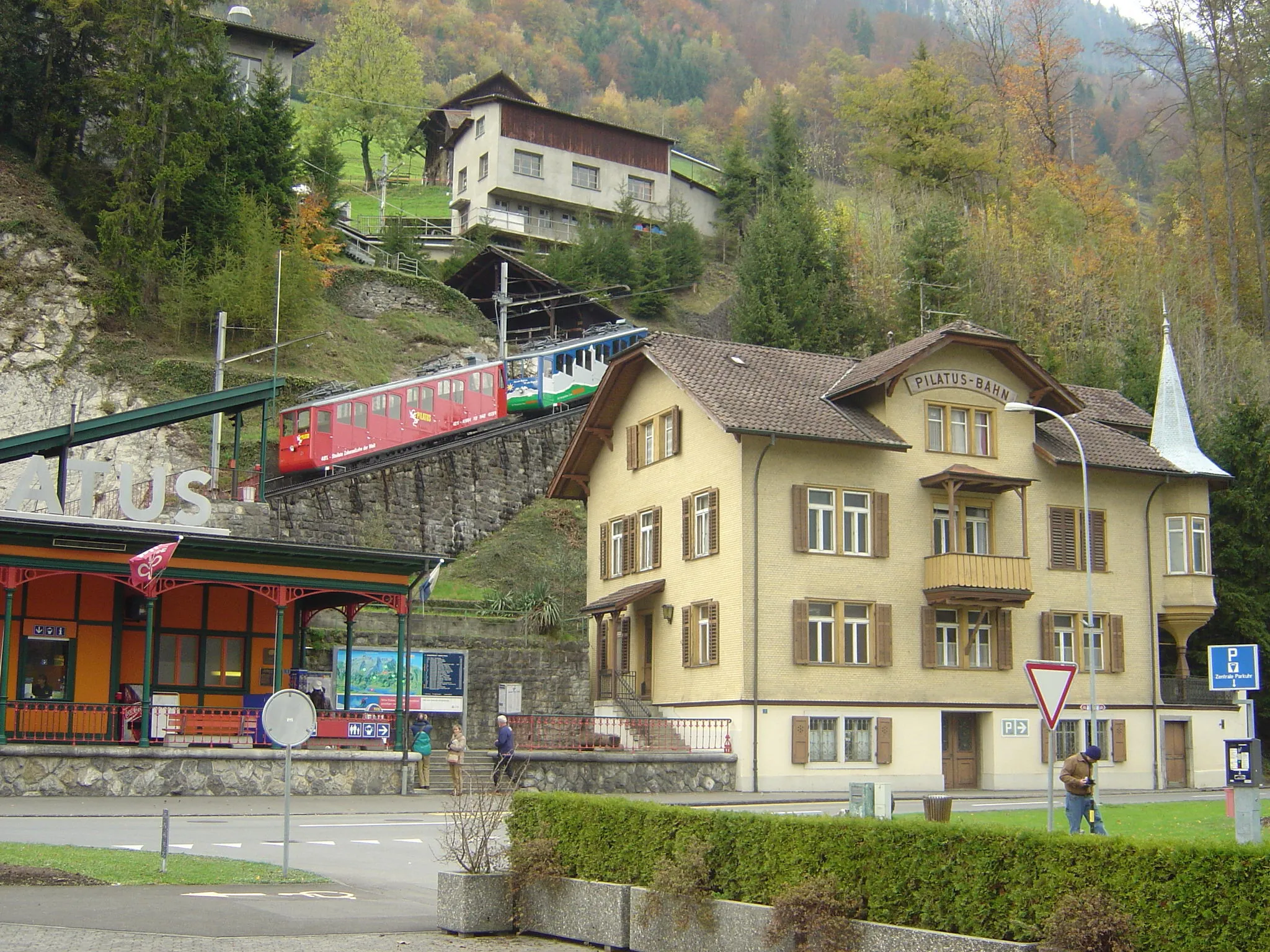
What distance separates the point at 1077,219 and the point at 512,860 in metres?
66.9

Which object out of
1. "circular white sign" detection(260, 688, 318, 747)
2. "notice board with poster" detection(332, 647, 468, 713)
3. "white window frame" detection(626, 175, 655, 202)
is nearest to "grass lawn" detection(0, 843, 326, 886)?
"circular white sign" detection(260, 688, 318, 747)

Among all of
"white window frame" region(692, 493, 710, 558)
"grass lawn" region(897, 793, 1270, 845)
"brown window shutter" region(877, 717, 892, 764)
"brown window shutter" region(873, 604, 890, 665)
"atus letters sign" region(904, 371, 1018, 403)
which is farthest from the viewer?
"atus letters sign" region(904, 371, 1018, 403)

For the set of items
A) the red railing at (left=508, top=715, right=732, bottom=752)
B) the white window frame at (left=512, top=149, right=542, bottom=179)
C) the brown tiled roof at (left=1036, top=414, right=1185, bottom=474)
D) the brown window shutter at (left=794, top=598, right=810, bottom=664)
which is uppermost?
the white window frame at (left=512, top=149, right=542, bottom=179)

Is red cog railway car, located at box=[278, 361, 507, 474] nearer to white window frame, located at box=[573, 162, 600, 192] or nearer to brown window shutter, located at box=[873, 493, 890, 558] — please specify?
brown window shutter, located at box=[873, 493, 890, 558]

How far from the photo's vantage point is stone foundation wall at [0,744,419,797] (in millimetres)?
25625

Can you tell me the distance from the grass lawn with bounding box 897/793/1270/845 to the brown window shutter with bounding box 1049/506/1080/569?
9006 mm

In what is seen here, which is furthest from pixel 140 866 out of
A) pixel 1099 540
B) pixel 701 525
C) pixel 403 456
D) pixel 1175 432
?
pixel 403 456

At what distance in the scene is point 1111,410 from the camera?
142ft

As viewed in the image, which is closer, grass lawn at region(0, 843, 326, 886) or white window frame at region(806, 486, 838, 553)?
grass lawn at region(0, 843, 326, 886)

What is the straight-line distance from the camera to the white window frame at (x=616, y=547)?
131ft

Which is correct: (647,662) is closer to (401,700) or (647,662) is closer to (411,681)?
(411,681)

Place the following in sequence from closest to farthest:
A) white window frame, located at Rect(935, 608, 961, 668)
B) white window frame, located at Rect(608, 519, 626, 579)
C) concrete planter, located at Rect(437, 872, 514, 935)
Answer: concrete planter, located at Rect(437, 872, 514, 935) → white window frame, located at Rect(935, 608, 961, 668) → white window frame, located at Rect(608, 519, 626, 579)

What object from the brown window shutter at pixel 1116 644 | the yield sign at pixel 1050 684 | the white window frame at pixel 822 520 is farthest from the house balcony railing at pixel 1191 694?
the yield sign at pixel 1050 684

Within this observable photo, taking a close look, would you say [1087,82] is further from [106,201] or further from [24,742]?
[24,742]
